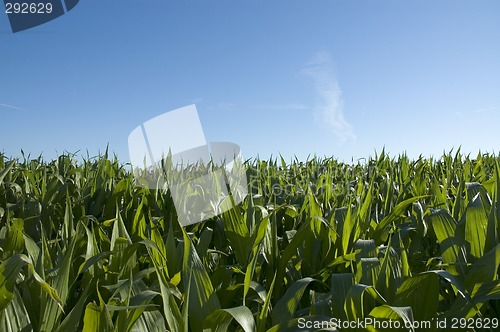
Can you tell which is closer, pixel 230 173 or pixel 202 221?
pixel 202 221

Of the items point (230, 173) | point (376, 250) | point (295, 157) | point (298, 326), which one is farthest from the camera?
point (295, 157)

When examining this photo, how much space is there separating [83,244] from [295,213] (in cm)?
84

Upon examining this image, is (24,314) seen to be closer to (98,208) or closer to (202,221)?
(202,221)

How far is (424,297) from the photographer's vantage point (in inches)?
42.6

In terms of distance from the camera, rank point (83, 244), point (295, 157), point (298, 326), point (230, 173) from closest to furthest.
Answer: point (298, 326)
point (83, 244)
point (230, 173)
point (295, 157)

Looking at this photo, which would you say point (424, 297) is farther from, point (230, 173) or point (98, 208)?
point (230, 173)

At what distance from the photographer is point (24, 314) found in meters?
1.02

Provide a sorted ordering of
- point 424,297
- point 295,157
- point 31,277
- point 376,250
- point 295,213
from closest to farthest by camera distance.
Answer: point 424,297 → point 31,277 → point 376,250 → point 295,213 → point 295,157

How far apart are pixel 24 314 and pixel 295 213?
1155mm

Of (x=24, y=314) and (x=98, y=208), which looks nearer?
(x=24, y=314)

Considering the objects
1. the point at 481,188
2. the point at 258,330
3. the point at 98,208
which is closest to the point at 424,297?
the point at 258,330

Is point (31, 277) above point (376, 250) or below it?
above

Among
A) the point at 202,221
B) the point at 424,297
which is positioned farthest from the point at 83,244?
the point at 424,297

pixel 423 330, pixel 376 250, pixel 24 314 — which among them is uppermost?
pixel 24 314
